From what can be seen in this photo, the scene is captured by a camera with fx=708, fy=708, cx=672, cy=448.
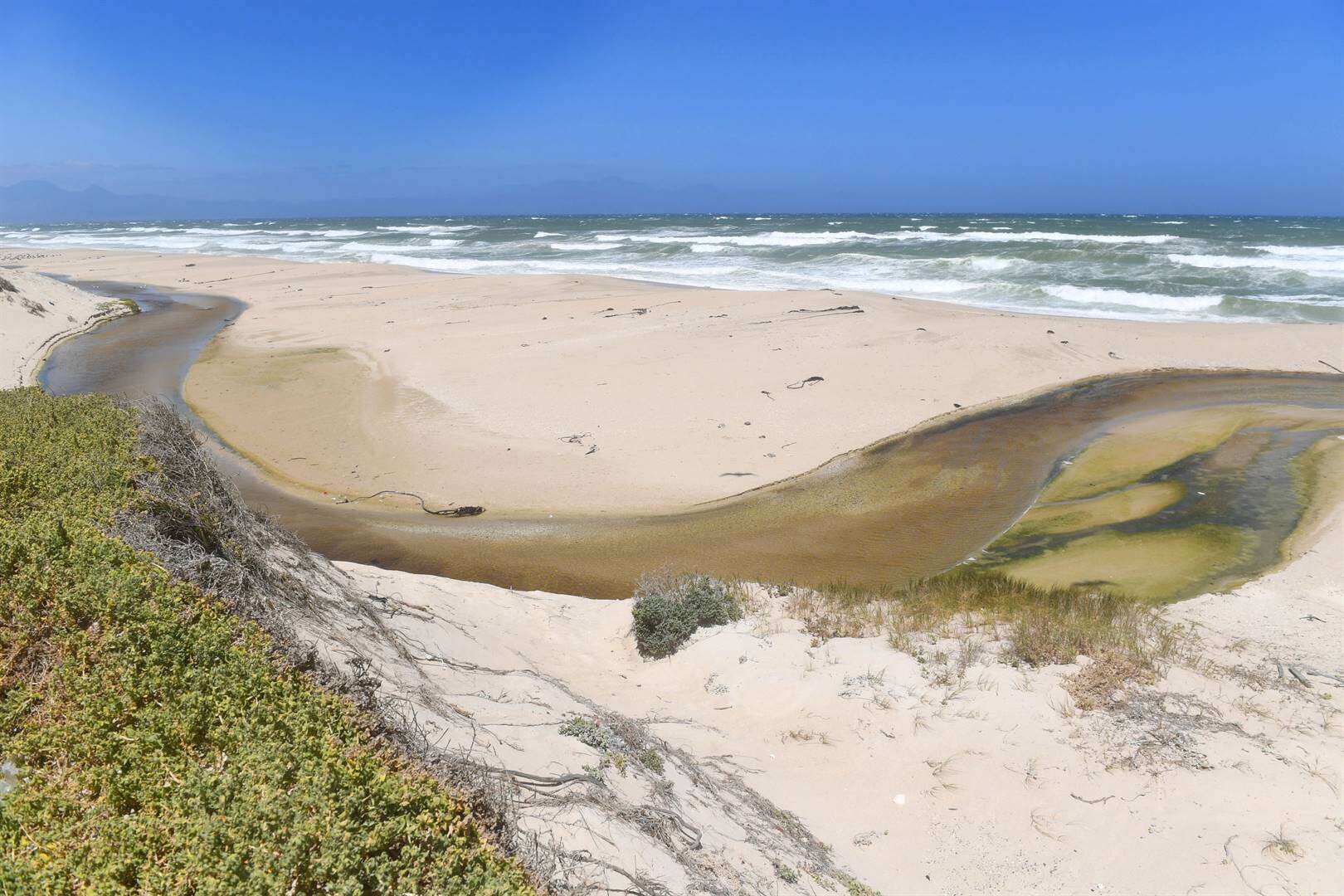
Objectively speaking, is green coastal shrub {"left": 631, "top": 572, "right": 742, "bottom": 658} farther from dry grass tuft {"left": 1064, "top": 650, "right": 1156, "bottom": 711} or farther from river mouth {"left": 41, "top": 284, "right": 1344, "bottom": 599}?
dry grass tuft {"left": 1064, "top": 650, "right": 1156, "bottom": 711}

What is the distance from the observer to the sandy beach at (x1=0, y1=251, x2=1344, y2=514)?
37.8 feet

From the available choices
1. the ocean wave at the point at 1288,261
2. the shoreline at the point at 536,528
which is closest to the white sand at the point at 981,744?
the shoreline at the point at 536,528

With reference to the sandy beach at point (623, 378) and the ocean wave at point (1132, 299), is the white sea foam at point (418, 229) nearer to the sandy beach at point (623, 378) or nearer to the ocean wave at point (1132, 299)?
the sandy beach at point (623, 378)

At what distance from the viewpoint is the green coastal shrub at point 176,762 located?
7.82 ft

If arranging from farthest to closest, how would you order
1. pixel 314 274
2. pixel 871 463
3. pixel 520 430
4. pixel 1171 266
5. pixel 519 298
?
pixel 314 274, pixel 1171 266, pixel 519 298, pixel 520 430, pixel 871 463

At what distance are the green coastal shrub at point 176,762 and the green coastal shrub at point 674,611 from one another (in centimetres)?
367

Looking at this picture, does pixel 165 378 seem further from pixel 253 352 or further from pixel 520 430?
pixel 520 430

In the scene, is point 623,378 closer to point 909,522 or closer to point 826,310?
point 909,522

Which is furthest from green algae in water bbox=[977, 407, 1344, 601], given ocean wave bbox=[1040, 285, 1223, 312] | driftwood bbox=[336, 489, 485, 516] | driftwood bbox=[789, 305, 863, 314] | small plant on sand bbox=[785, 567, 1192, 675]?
ocean wave bbox=[1040, 285, 1223, 312]

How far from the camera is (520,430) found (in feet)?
42.4

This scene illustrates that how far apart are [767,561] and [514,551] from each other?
10.7ft

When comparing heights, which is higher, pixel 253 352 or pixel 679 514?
pixel 253 352

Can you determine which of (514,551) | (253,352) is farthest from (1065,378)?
(253,352)

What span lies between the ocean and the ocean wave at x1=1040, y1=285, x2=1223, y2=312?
0.19 feet
